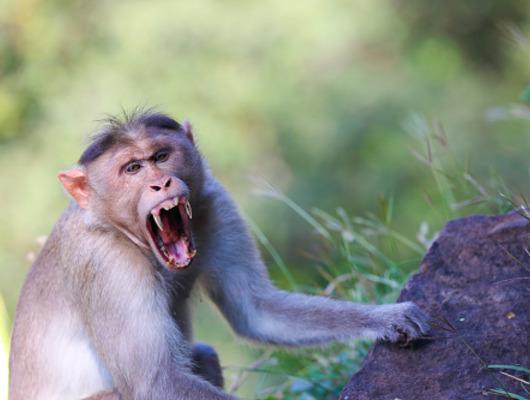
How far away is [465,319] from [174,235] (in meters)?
1.40

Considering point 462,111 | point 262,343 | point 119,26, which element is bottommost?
point 462,111

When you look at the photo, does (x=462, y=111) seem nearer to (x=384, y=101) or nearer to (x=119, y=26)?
(x=384, y=101)

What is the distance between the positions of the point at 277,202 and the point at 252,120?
121cm

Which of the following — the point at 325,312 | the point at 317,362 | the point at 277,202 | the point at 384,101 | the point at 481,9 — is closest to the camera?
the point at 325,312

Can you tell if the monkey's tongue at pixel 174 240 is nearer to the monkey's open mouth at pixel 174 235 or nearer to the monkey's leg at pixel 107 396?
the monkey's open mouth at pixel 174 235

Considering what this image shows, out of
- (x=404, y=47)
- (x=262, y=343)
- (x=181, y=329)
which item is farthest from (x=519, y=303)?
(x=404, y=47)

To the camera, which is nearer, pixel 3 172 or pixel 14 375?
pixel 14 375

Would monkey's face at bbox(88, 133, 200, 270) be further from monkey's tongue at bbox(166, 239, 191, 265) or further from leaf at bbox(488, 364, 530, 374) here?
leaf at bbox(488, 364, 530, 374)

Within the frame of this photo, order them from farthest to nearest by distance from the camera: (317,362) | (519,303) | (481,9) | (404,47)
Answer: (481,9), (404,47), (317,362), (519,303)

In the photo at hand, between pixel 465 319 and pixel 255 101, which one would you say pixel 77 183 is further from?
pixel 255 101

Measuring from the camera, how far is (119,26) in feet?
42.0

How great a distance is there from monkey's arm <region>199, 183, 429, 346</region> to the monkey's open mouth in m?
0.41

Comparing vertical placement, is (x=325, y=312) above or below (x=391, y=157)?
above

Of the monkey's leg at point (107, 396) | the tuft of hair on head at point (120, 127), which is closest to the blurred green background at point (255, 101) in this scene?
the tuft of hair on head at point (120, 127)
